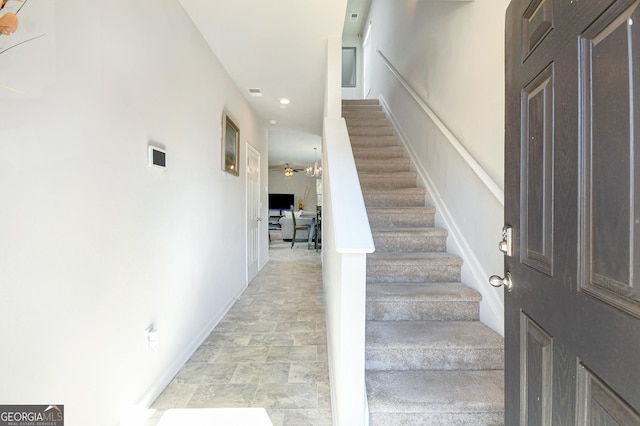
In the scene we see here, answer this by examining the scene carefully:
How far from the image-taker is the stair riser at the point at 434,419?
4.34 ft

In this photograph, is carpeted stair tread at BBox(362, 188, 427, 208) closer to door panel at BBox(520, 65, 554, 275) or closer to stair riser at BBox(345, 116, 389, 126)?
stair riser at BBox(345, 116, 389, 126)

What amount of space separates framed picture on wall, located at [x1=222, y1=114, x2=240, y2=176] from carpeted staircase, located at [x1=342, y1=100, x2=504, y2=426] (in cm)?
155

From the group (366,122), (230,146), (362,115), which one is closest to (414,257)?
(230,146)

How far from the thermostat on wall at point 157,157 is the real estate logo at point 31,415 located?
1.16 metres

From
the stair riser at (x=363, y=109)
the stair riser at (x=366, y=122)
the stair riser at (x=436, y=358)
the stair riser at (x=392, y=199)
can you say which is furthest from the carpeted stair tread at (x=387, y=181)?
the stair riser at (x=363, y=109)

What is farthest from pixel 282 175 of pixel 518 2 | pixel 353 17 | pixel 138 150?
pixel 518 2

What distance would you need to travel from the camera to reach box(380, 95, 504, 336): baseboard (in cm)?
172

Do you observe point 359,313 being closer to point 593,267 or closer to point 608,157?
point 593,267

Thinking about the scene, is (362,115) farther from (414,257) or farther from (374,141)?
(414,257)

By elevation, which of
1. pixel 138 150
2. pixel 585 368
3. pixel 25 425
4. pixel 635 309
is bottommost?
pixel 25 425

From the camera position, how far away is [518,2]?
90cm

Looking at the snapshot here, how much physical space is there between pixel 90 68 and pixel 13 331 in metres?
1.05

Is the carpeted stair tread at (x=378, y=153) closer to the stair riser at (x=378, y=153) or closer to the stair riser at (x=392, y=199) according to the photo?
the stair riser at (x=378, y=153)

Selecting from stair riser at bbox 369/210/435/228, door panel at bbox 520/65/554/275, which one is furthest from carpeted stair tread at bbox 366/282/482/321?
door panel at bbox 520/65/554/275
